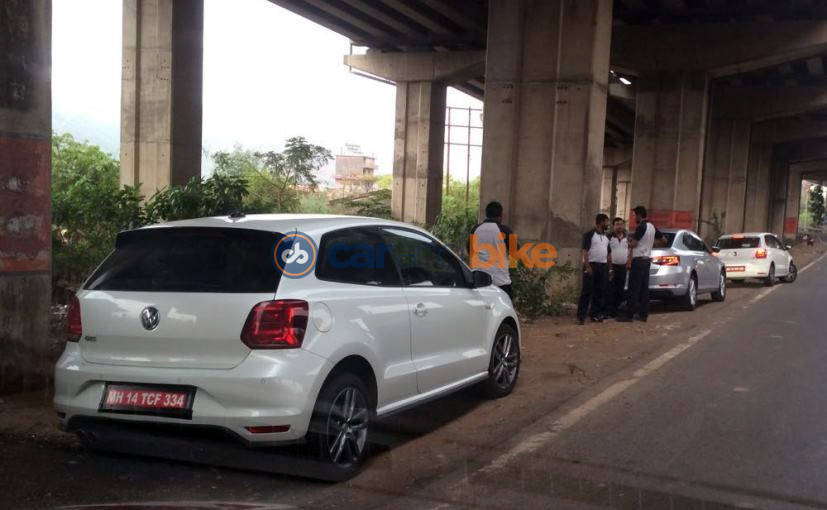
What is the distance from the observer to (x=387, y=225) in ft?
19.7

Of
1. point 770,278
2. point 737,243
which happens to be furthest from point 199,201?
point 770,278

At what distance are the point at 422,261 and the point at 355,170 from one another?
121332 mm

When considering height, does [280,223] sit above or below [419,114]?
below

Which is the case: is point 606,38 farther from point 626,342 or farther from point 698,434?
point 698,434

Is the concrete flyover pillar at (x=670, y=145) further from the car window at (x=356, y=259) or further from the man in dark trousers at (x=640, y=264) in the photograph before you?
Result: the car window at (x=356, y=259)

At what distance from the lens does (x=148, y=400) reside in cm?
464

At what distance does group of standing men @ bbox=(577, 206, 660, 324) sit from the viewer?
Result: 12.7 meters

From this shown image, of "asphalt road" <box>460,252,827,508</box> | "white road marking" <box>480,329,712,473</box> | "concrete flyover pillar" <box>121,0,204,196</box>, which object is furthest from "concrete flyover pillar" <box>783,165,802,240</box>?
"asphalt road" <box>460,252,827,508</box>

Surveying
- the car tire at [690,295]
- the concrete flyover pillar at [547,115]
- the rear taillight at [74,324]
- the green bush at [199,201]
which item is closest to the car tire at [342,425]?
the rear taillight at [74,324]

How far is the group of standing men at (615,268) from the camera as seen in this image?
12.7 metres

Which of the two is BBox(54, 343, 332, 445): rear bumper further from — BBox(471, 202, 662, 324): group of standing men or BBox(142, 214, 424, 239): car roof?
BBox(471, 202, 662, 324): group of standing men

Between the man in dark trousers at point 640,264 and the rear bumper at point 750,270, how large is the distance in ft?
30.2

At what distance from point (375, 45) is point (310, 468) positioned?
31333 millimetres

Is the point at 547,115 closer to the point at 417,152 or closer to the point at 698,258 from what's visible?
the point at 698,258
